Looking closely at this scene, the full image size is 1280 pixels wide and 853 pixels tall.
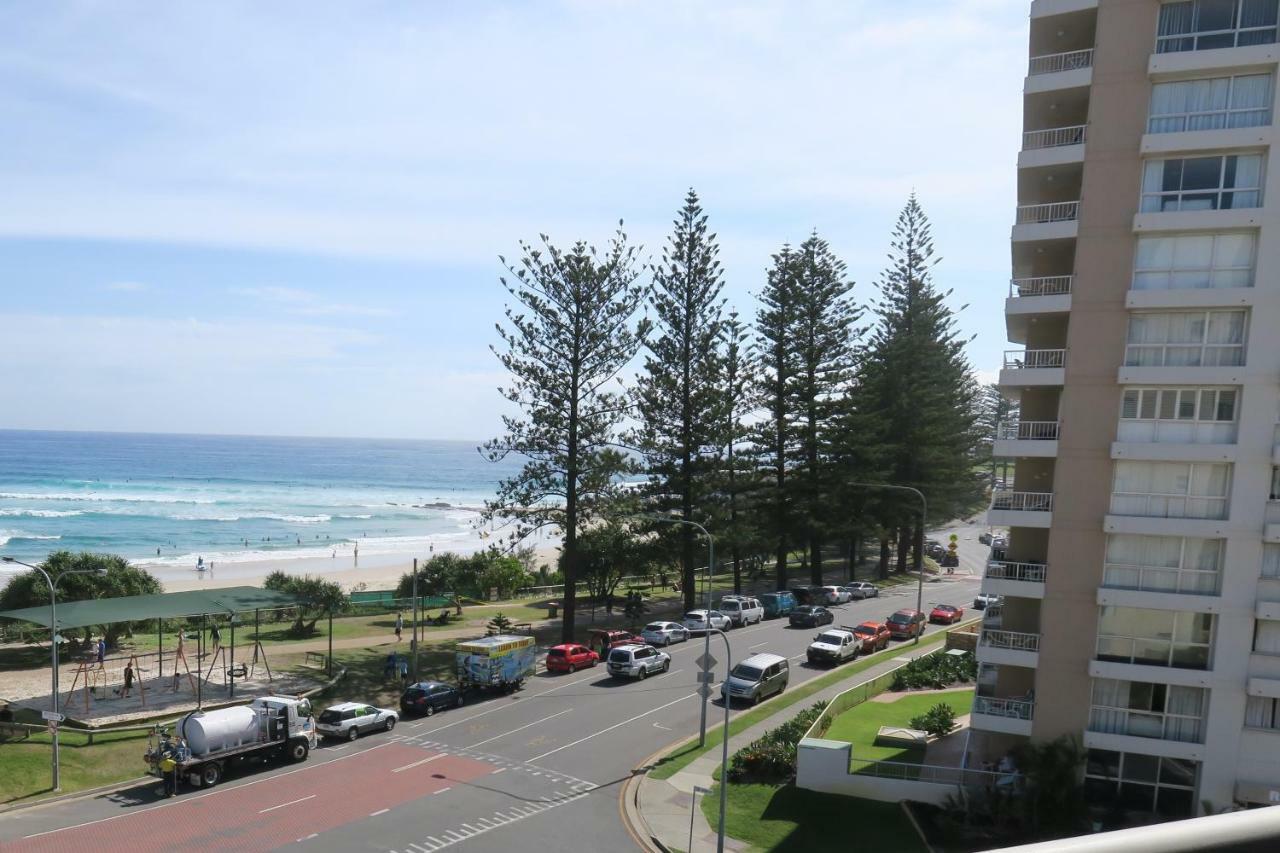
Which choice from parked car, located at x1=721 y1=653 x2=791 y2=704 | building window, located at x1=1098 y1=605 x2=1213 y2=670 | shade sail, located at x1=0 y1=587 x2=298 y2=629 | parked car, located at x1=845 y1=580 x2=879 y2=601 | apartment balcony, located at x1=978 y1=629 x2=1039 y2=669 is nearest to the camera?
building window, located at x1=1098 y1=605 x2=1213 y2=670

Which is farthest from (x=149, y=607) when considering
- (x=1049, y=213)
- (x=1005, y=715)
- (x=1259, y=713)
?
(x=1259, y=713)

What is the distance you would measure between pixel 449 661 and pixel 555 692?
257 inches

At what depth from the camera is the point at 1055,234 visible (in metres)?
25.3

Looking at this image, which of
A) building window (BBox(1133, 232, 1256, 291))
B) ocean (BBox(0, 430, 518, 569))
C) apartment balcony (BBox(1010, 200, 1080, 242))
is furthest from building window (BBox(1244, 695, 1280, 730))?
ocean (BBox(0, 430, 518, 569))

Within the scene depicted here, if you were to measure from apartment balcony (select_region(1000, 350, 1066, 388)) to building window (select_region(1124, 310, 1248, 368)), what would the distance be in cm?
179

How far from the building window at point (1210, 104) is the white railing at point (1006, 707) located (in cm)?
1631

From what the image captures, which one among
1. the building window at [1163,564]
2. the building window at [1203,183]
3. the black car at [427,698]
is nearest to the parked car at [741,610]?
the black car at [427,698]

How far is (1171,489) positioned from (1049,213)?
853 cm

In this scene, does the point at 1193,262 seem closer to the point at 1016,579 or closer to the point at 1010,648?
the point at 1016,579

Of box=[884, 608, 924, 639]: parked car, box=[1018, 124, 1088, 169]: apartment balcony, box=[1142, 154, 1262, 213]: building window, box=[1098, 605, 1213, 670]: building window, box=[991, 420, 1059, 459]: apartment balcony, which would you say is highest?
box=[1018, 124, 1088, 169]: apartment balcony

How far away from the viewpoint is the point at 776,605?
55094mm

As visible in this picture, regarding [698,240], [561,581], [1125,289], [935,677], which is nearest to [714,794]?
[935,677]

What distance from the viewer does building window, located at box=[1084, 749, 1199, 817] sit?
24.3m

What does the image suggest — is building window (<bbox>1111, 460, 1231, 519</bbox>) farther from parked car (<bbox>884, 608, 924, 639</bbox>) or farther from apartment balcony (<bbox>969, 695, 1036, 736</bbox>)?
parked car (<bbox>884, 608, 924, 639</bbox>)
